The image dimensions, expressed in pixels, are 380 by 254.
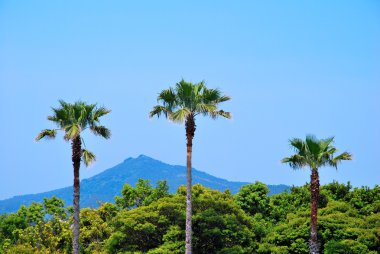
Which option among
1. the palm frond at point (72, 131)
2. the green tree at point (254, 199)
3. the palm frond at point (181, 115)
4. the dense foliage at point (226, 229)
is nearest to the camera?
the palm frond at point (72, 131)

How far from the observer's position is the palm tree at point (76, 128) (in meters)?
29.6

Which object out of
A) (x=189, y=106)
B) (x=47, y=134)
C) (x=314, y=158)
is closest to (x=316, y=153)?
(x=314, y=158)

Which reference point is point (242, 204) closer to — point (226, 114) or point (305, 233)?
point (305, 233)

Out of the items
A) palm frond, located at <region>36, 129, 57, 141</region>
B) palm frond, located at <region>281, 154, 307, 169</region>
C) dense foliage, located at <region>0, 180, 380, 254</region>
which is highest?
palm frond, located at <region>36, 129, 57, 141</region>

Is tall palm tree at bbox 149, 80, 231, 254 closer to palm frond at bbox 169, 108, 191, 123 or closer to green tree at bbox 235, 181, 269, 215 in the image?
palm frond at bbox 169, 108, 191, 123

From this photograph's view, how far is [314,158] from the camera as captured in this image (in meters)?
30.6

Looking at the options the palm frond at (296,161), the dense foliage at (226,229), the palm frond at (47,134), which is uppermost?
the palm frond at (47,134)

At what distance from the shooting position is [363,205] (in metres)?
43.8

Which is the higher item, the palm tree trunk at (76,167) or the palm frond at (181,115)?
the palm frond at (181,115)

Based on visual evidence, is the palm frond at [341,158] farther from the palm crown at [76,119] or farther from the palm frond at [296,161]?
the palm crown at [76,119]

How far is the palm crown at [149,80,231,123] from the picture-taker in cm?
3119

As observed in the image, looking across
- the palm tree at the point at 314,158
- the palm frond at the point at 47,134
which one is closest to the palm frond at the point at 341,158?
the palm tree at the point at 314,158

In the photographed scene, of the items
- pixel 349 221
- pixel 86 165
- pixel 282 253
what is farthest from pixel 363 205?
pixel 86 165

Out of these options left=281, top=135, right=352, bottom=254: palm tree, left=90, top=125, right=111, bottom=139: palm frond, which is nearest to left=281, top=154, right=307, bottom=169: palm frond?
left=281, top=135, right=352, bottom=254: palm tree
